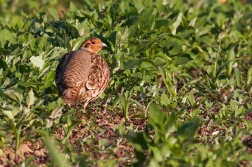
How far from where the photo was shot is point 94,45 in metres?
6.63

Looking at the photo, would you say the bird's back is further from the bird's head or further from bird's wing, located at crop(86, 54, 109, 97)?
the bird's head

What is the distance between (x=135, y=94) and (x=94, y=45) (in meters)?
0.71

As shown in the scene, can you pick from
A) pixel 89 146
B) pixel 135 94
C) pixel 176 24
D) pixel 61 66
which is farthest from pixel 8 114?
pixel 176 24

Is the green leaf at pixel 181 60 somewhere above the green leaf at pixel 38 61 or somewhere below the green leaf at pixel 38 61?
below

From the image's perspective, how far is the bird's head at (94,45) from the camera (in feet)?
21.7

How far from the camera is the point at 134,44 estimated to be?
22.9 feet

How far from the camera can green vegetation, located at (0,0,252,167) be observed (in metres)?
4.49

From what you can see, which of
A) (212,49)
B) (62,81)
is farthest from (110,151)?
(212,49)

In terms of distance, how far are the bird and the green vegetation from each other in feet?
0.46

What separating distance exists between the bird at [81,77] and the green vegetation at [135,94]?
0.46ft

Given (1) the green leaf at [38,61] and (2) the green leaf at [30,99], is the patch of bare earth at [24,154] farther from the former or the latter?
(1) the green leaf at [38,61]

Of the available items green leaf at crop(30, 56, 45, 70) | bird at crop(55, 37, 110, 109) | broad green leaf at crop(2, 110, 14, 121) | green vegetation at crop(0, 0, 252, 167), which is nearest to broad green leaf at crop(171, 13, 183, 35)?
green vegetation at crop(0, 0, 252, 167)

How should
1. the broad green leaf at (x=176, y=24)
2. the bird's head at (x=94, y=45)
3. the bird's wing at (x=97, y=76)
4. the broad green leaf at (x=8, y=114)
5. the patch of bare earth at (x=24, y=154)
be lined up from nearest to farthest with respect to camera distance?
the patch of bare earth at (x=24, y=154) < the broad green leaf at (x=8, y=114) < the bird's wing at (x=97, y=76) < the bird's head at (x=94, y=45) < the broad green leaf at (x=176, y=24)

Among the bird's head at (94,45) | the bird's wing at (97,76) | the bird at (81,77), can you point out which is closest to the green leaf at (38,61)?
the bird at (81,77)
